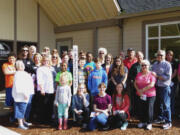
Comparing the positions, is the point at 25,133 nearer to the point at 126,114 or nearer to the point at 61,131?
the point at 61,131

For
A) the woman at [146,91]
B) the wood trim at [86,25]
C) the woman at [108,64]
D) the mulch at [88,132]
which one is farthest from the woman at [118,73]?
the wood trim at [86,25]

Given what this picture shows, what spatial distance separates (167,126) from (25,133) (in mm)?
3283

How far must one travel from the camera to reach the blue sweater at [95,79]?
525cm

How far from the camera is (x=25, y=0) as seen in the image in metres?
10.6

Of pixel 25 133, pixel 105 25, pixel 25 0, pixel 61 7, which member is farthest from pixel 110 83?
pixel 25 0

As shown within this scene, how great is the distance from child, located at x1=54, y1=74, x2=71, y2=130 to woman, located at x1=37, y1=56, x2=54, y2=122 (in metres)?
0.32

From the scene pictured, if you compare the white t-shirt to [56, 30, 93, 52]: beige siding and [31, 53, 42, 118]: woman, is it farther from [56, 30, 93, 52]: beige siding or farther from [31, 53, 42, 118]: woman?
[56, 30, 93, 52]: beige siding

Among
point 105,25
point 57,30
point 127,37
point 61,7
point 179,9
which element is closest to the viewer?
point 179,9

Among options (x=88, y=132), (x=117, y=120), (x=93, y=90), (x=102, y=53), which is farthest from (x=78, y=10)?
(x=88, y=132)

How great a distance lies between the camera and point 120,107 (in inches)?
199

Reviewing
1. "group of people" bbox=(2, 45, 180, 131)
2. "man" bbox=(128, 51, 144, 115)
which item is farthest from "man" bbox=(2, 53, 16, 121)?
"man" bbox=(128, 51, 144, 115)

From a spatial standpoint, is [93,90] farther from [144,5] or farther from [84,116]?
[144,5]

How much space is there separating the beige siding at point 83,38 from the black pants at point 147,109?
18.2 ft

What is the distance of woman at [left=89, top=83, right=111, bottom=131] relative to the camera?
4.87 metres
